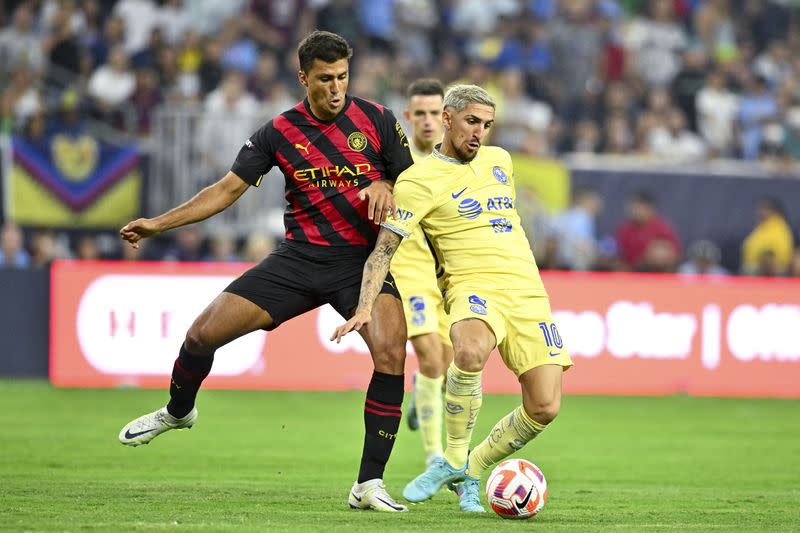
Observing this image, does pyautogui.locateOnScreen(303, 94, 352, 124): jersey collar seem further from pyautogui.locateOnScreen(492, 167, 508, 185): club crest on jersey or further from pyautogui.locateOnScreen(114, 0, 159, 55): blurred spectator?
pyautogui.locateOnScreen(114, 0, 159, 55): blurred spectator

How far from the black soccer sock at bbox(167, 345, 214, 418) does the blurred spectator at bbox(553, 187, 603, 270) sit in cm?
1003

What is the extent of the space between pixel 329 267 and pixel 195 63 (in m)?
12.0

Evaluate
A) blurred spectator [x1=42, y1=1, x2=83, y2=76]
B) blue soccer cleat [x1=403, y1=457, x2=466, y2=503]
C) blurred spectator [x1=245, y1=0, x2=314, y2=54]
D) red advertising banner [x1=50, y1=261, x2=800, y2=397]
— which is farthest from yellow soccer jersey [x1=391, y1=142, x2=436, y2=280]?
blurred spectator [x1=245, y1=0, x2=314, y2=54]

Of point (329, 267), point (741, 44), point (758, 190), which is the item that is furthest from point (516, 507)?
point (741, 44)

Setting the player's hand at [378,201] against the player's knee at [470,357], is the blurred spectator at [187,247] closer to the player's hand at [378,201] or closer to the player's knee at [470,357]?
the player's hand at [378,201]

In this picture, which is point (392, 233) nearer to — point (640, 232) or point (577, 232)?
point (577, 232)

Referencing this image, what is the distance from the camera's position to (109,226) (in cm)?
1708

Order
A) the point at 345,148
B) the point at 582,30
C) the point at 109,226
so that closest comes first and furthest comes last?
the point at 345,148 → the point at 109,226 → the point at 582,30

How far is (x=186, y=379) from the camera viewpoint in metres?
7.88

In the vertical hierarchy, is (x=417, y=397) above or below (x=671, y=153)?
below

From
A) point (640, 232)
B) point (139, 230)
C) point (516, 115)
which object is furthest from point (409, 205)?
point (516, 115)

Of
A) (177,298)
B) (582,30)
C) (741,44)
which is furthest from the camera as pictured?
(741,44)

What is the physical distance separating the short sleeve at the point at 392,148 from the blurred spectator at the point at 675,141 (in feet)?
41.6

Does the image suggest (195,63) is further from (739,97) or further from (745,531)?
(745,531)
